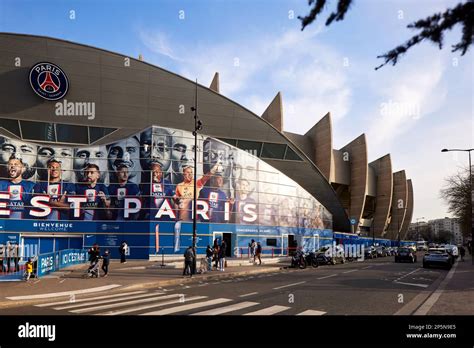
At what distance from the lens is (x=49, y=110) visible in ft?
120

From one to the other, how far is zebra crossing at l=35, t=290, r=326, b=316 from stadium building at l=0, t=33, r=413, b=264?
20.3m

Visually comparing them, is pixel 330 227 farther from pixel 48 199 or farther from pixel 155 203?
pixel 48 199

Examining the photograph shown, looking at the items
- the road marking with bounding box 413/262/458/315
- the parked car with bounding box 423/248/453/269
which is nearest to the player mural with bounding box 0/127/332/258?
the parked car with bounding box 423/248/453/269

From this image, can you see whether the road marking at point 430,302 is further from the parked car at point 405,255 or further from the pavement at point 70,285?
the parked car at point 405,255

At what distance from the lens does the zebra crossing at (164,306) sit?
10.9 metres

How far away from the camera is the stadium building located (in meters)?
33.9

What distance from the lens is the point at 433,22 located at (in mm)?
5535

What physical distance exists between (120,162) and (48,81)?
993 cm

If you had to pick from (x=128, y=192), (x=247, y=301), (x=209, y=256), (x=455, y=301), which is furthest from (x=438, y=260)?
(x=128, y=192)

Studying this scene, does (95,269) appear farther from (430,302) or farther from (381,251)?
(381,251)

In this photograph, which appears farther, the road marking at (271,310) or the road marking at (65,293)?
the road marking at (65,293)

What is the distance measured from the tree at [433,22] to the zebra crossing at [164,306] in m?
7.38

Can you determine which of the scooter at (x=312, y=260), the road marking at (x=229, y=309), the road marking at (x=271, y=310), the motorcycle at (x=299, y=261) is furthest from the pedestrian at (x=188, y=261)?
the scooter at (x=312, y=260)
